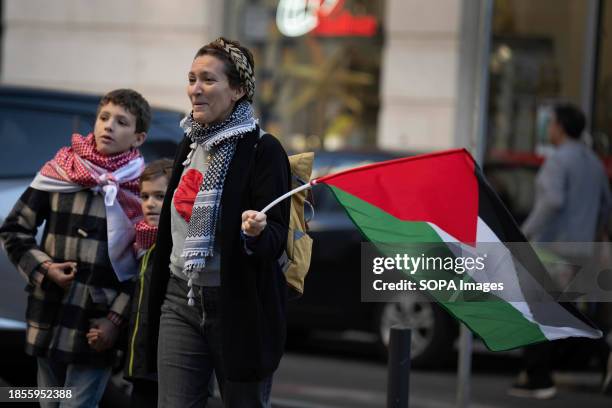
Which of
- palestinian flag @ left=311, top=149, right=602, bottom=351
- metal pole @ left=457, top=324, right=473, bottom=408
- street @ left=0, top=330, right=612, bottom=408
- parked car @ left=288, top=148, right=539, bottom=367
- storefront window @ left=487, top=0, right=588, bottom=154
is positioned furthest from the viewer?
storefront window @ left=487, top=0, right=588, bottom=154

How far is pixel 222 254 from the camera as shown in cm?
420

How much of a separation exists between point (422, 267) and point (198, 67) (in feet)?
4.11

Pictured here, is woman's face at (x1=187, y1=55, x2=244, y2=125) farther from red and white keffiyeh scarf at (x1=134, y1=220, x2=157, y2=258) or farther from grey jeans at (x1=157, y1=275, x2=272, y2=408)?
red and white keffiyeh scarf at (x1=134, y1=220, x2=157, y2=258)

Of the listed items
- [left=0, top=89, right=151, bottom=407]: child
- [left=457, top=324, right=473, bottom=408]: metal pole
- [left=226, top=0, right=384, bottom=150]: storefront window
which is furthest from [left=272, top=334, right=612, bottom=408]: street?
[left=226, top=0, right=384, bottom=150]: storefront window

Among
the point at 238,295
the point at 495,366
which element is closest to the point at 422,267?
the point at 238,295

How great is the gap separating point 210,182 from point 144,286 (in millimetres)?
609

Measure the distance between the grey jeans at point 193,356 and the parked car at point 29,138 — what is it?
7.70 ft

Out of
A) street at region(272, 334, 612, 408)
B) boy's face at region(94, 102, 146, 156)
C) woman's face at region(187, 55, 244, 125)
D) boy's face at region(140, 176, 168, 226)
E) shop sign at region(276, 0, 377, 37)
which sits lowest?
street at region(272, 334, 612, 408)

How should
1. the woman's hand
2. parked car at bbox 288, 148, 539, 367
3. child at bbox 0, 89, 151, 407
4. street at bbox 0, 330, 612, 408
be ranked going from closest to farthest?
the woman's hand < child at bbox 0, 89, 151, 407 < street at bbox 0, 330, 612, 408 < parked car at bbox 288, 148, 539, 367

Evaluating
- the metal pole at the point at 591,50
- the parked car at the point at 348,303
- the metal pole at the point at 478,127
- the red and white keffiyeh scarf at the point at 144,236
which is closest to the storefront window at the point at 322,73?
the metal pole at the point at 591,50

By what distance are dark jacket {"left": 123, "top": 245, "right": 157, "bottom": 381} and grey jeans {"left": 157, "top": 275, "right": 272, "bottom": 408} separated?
18 cm

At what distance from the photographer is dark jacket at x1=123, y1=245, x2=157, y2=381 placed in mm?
4562

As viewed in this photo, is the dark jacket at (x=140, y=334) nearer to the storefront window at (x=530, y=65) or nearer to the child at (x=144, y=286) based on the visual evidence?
the child at (x=144, y=286)

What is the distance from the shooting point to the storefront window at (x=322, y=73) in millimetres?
15148
